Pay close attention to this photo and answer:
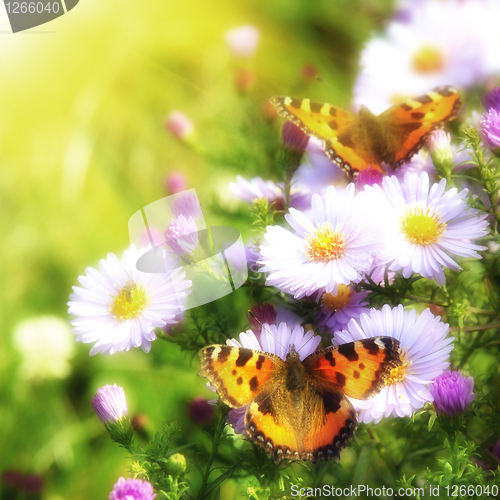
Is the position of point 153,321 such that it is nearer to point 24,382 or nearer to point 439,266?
point 439,266

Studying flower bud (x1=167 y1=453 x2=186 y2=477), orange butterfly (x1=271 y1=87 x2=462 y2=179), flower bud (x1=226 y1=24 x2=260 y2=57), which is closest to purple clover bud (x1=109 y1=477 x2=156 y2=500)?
flower bud (x1=167 y1=453 x2=186 y2=477)

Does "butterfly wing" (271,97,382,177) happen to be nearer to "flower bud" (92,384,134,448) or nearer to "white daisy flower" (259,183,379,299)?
"white daisy flower" (259,183,379,299)

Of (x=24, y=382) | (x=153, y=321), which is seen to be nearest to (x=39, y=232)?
Answer: (x=24, y=382)

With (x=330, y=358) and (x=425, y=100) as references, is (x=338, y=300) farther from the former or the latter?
(x=425, y=100)

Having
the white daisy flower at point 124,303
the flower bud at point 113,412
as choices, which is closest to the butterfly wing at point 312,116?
the white daisy flower at point 124,303

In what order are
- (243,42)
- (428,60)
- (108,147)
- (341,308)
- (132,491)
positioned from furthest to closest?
(108,147) < (243,42) < (428,60) < (341,308) < (132,491)

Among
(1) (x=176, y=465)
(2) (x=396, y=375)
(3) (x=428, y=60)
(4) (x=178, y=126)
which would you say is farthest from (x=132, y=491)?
(3) (x=428, y=60)
